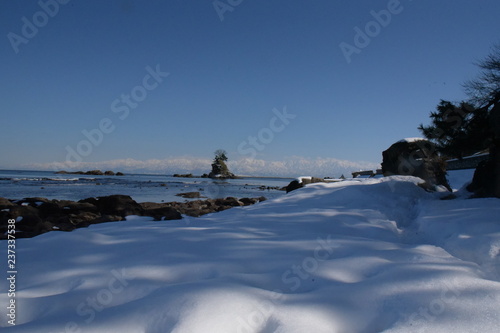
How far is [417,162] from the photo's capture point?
32.3ft

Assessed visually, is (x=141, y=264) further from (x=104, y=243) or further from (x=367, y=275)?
(x=367, y=275)

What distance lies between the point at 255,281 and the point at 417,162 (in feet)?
31.4

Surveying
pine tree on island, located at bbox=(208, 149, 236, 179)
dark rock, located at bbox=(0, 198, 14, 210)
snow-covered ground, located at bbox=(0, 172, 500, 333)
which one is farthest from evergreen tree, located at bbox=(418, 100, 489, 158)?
pine tree on island, located at bbox=(208, 149, 236, 179)

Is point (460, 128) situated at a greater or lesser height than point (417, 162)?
greater

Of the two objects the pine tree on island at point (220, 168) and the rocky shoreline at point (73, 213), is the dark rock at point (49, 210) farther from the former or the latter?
the pine tree on island at point (220, 168)

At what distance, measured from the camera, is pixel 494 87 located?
666cm

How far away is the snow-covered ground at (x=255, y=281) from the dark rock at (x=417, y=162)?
5.39 m

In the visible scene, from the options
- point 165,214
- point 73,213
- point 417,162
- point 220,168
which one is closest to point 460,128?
point 417,162

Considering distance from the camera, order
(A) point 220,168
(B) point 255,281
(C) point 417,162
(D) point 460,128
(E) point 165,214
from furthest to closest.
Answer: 1. (A) point 220,168
2. (C) point 417,162
3. (D) point 460,128
4. (E) point 165,214
5. (B) point 255,281

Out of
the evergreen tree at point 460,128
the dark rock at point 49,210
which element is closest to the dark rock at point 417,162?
the evergreen tree at point 460,128

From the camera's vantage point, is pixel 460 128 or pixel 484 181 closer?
pixel 484 181

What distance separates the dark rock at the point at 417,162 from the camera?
8.70 metres

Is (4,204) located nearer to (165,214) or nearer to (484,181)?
(165,214)

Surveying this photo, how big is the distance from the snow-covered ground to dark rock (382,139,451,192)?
17.7 ft
